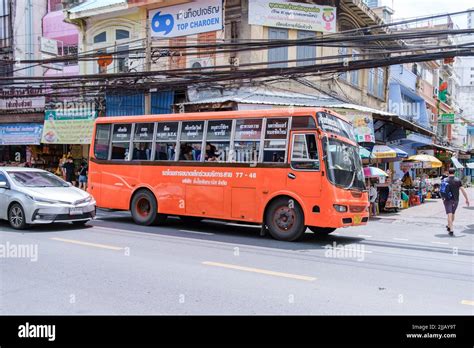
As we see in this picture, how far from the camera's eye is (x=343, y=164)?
34.2 feet

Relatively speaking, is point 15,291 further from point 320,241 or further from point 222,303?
point 320,241

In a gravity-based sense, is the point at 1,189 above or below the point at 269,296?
above

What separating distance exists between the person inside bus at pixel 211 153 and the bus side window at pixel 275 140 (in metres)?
1.42

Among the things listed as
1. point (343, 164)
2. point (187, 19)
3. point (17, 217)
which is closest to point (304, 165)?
point (343, 164)

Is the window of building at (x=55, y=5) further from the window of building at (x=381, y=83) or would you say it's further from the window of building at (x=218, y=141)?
the window of building at (x=218, y=141)

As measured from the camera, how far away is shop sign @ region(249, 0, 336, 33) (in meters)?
18.5

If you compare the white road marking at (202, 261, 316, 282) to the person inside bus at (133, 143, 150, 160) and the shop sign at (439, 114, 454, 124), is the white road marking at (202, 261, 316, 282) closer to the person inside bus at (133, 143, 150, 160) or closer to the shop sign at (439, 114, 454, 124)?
the person inside bus at (133, 143, 150, 160)

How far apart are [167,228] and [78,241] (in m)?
3.08

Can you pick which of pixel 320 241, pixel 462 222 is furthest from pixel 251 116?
pixel 462 222

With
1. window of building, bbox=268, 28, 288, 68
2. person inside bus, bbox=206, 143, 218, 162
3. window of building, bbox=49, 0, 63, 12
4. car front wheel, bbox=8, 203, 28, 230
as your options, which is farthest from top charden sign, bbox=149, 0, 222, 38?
car front wheel, bbox=8, 203, 28, 230

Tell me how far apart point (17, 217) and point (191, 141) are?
15.2 ft

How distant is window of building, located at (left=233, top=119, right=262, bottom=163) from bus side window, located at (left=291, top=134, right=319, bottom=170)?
98 centimetres

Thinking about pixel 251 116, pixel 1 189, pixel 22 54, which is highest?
pixel 22 54

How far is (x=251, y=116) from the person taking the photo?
1098cm
